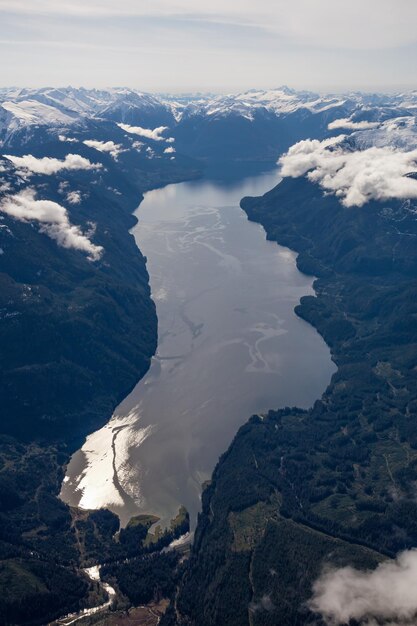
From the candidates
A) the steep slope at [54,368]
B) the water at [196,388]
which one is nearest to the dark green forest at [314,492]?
the water at [196,388]

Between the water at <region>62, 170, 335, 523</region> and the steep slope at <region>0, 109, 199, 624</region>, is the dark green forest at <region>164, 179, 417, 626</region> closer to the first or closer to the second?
the water at <region>62, 170, 335, 523</region>

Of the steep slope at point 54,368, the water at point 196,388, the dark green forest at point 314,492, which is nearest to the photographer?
the dark green forest at point 314,492

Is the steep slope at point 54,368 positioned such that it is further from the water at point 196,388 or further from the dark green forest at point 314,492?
the dark green forest at point 314,492

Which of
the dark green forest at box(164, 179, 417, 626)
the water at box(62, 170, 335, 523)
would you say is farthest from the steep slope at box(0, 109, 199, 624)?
the dark green forest at box(164, 179, 417, 626)

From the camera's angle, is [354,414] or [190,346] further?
[190,346]

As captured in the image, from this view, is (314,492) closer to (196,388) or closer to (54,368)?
(196,388)

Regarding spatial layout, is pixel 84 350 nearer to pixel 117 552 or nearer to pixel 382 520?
pixel 117 552

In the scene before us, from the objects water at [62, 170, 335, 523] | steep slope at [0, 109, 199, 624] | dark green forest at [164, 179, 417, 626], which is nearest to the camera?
→ dark green forest at [164, 179, 417, 626]

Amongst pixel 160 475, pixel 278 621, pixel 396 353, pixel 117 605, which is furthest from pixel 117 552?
pixel 396 353

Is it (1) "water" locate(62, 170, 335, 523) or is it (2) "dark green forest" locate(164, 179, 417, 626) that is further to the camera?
(1) "water" locate(62, 170, 335, 523)
